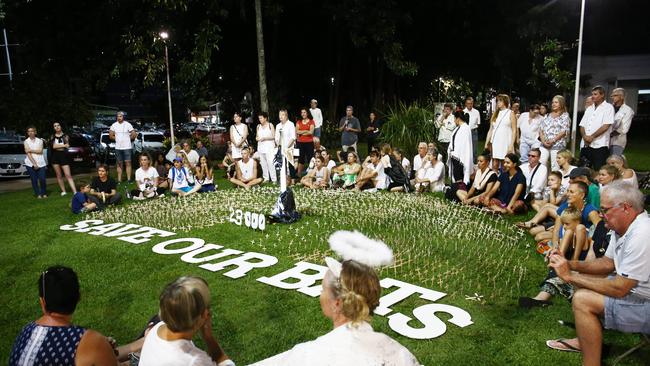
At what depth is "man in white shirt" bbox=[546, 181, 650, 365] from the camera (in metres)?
3.77

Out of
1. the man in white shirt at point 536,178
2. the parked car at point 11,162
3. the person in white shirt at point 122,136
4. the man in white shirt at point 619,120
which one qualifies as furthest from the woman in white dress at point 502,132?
the parked car at point 11,162

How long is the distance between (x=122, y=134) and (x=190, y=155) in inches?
89.1

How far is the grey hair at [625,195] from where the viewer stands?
389 centimetres

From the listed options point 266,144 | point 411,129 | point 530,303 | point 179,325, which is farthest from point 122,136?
point 179,325

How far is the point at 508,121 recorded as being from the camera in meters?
11.3

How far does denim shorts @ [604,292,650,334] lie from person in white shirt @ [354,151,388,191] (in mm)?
9328

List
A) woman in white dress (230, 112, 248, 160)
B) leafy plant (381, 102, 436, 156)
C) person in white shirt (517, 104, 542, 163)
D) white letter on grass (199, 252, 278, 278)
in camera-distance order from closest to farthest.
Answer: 1. white letter on grass (199, 252, 278, 278)
2. person in white shirt (517, 104, 542, 163)
3. woman in white dress (230, 112, 248, 160)
4. leafy plant (381, 102, 436, 156)

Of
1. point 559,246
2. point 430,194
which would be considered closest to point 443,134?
point 430,194

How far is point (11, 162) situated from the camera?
18938 mm

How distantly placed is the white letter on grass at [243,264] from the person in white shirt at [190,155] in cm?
790

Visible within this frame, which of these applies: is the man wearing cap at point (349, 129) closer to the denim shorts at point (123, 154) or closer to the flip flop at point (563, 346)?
the denim shorts at point (123, 154)

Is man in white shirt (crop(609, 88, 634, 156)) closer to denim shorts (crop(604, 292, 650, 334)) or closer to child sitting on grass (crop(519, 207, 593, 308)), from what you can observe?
child sitting on grass (crop(519, 207, 593, 308))

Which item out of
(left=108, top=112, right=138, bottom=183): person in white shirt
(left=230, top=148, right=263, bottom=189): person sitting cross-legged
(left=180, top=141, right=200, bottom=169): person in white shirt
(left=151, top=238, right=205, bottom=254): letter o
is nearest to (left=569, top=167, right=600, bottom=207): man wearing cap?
(left=151, top=238, right=205, bottom=254): letter o

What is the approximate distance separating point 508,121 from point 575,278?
7952 mm
